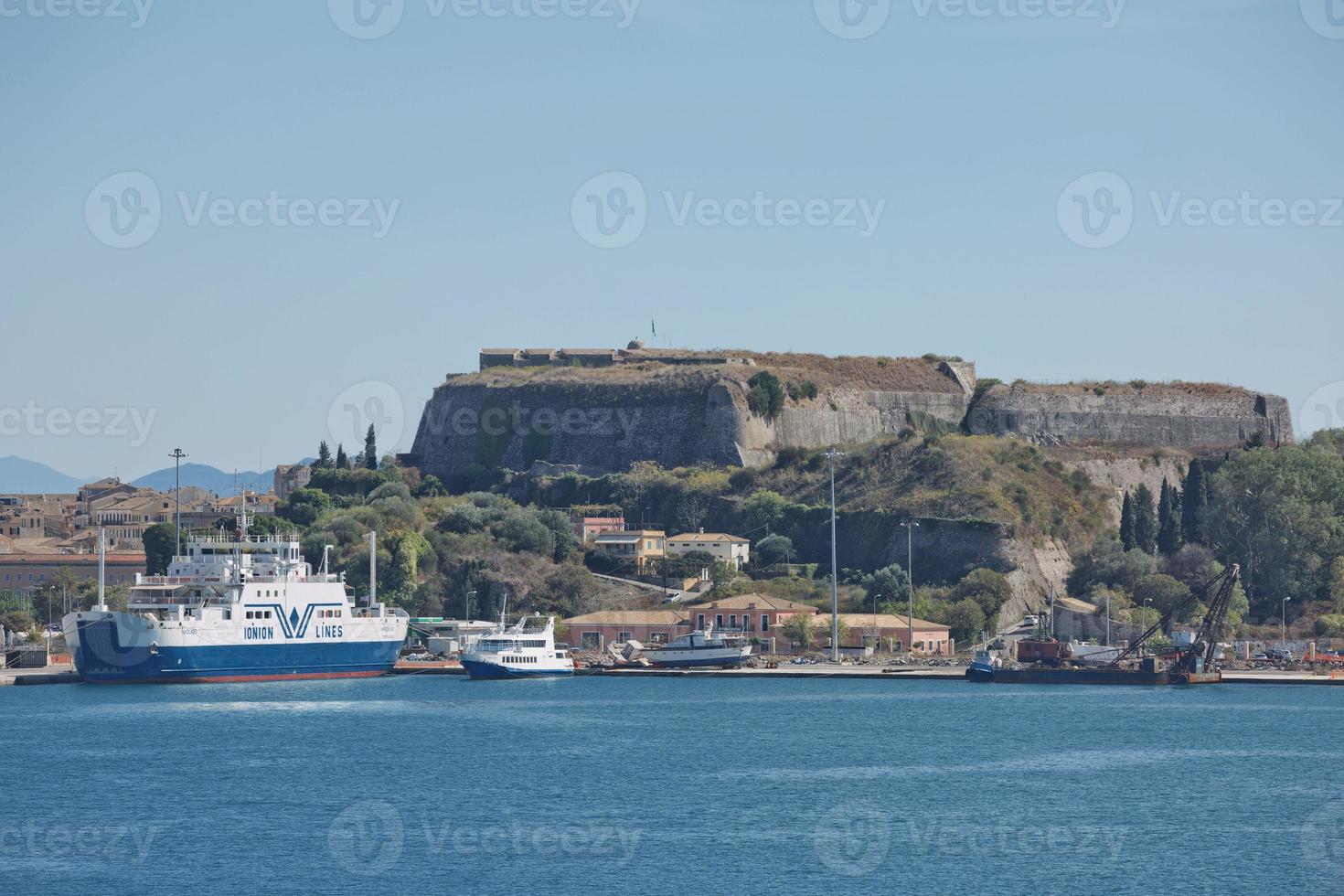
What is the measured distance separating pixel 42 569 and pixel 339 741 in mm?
67012

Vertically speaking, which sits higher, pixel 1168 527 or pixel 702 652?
pixel 1168 527

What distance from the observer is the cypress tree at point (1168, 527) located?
101 meters

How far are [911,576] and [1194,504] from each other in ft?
50.9

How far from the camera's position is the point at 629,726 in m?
67.0

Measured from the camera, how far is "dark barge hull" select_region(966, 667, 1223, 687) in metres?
82.4

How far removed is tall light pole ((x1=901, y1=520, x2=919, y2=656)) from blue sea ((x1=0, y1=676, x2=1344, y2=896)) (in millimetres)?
11470

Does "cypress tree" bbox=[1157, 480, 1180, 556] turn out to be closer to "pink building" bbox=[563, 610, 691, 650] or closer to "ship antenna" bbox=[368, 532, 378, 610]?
"pink building" bbox=[563, 610, 691, 650]

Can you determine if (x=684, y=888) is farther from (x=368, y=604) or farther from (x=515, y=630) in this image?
(x=368, y=604)

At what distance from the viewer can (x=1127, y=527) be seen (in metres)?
101

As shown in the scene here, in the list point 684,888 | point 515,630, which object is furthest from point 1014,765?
point 515,630

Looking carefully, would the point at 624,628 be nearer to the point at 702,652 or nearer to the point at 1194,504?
the point at 702,652

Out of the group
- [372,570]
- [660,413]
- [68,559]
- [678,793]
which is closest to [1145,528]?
[660,413]

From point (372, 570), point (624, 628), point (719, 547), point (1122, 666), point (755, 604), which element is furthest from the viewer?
point (719, 547)

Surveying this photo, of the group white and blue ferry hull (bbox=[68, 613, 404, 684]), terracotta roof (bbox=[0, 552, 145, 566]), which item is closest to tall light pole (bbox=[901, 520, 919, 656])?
white and blue ferry hull (bbox=[68, 613, 404, 684])
